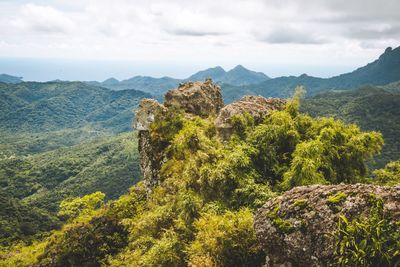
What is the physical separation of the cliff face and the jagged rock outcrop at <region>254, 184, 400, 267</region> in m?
11.3

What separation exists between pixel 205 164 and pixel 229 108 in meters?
6.40

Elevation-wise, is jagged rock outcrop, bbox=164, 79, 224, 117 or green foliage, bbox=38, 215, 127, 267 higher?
jagged rock outcrop, bbox=164, 79, 224, 117

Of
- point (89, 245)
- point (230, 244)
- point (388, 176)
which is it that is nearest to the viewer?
point (230, 244)

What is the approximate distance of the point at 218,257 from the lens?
1125cm

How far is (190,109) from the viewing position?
2911cm

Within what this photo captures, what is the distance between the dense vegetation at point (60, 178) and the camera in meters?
121

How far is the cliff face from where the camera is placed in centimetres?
2205

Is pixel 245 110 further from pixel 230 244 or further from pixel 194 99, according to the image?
pixel 230 244

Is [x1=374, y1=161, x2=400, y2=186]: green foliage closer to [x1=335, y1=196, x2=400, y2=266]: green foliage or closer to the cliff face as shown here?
the cliff face

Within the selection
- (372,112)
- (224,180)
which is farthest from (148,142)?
(372,112)

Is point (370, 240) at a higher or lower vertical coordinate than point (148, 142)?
higher

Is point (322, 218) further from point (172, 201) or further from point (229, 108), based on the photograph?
point (229, 108)

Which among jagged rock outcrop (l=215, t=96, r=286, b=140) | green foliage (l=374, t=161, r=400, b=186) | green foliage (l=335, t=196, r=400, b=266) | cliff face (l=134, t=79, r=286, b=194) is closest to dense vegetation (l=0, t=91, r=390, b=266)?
jagged rock outcrop (l=215, t=96, r=286, b=140)

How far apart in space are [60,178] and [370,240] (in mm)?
171525
